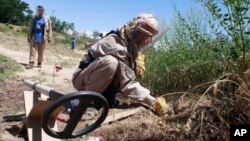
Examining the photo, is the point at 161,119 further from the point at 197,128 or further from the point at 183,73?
the point at 183,73

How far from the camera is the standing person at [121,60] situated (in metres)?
3.73

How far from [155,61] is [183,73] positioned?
0.77 meters

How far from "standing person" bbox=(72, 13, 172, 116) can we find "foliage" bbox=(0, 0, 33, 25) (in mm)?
35862

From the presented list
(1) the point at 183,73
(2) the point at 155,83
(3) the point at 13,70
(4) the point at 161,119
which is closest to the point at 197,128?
(4) the point at 161,119

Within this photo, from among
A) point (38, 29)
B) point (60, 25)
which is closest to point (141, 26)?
point (38, 29)

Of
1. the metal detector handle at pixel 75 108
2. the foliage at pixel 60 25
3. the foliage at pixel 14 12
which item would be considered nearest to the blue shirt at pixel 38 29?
the metal detector handle at pixel 75 108

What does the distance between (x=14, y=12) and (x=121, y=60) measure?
38162mm

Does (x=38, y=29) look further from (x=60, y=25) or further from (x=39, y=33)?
(x=60, y=25)

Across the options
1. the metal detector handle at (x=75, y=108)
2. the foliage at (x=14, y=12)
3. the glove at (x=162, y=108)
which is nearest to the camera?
the metal detector handle at (x=75, y=108)

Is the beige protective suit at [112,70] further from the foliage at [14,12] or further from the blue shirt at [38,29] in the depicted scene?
the foliage at [14,12]

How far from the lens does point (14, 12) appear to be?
132 feet

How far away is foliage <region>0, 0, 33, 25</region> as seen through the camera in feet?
126

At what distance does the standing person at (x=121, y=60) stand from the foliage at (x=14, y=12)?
3586cm

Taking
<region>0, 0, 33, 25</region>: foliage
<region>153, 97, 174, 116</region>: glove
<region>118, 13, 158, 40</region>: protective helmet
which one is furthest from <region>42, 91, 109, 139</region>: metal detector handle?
<region>0, 0, 33, 25</region>: foliage
